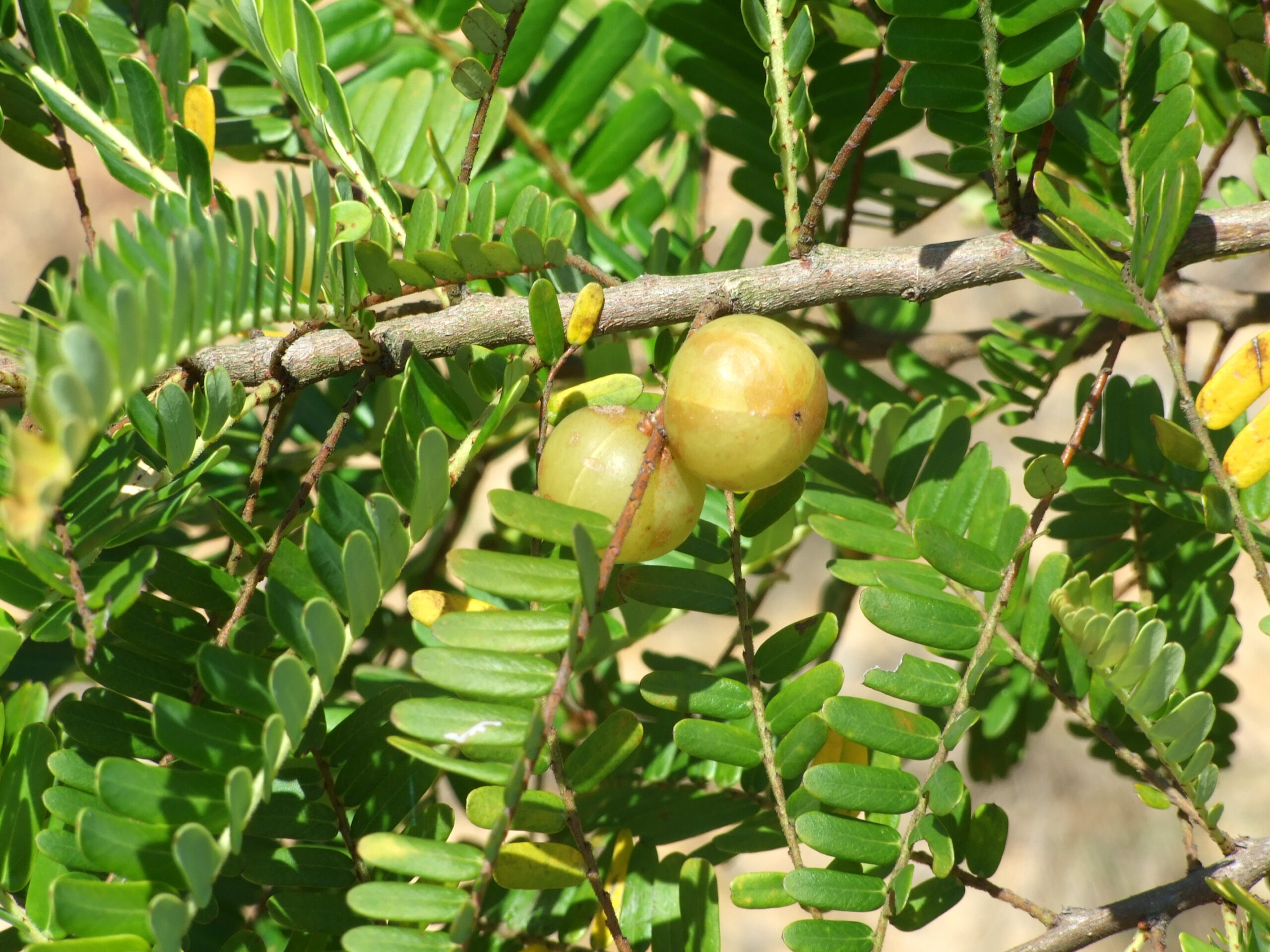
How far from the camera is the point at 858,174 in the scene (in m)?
1.46

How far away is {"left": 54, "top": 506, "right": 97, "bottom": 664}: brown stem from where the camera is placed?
2.51 feet

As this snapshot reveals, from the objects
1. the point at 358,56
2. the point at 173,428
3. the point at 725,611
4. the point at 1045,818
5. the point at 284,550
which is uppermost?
the point at 358,56

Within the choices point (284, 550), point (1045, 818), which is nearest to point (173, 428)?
point (284, 550)

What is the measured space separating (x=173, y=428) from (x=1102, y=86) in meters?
1.17

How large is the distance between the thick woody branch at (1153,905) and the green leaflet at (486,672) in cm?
61

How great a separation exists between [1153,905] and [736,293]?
0.78m

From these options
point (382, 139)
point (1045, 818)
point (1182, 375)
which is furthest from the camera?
point (1045, 818)

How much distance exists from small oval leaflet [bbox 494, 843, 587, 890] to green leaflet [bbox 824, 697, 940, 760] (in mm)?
289

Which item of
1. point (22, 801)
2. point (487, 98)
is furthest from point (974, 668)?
point (22, 801)

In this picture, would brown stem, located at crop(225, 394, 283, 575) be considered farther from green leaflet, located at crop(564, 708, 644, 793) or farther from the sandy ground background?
the sandy ground background

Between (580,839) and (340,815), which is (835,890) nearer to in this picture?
(580,839)

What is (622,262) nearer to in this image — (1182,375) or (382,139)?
(382,139)

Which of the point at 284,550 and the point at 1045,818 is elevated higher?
the point at 284,550

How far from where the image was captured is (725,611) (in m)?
1.06
